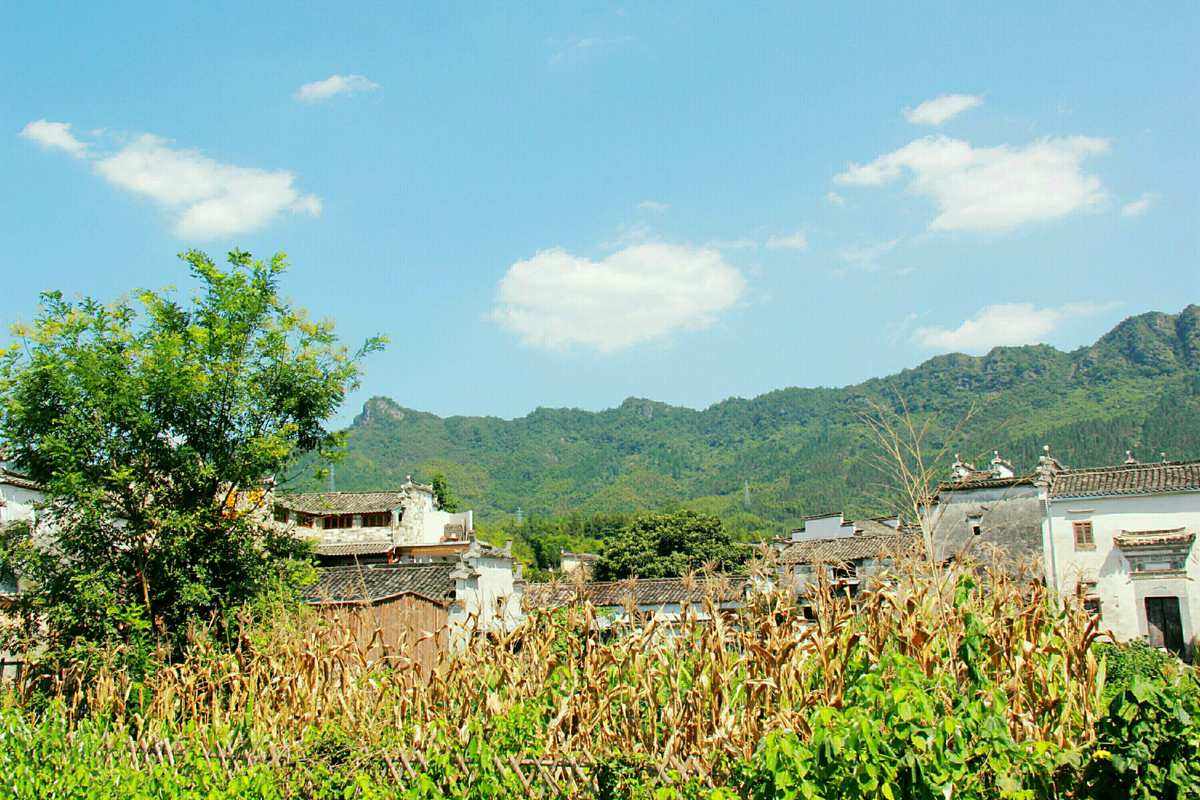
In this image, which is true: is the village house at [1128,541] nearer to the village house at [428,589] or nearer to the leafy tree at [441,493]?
the village house at [428,589]

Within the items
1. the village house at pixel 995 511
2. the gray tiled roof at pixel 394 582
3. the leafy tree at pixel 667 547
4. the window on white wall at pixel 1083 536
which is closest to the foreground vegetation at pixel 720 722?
the gray tiled roof at pixel 394 582

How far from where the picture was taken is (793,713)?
445 centimetres

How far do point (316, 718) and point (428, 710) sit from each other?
3.31 ft

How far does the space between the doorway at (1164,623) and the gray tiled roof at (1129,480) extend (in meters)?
2.62

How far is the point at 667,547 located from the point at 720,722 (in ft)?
123

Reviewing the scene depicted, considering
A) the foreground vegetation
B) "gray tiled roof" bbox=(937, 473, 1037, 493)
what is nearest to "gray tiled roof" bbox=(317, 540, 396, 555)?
"gray tiled roof" bbox=(937, 473, 1037, 493)

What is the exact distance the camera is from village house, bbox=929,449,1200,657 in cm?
2058

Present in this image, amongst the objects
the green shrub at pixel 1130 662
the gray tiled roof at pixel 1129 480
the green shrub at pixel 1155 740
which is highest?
the gray tiled roof at pixel 1129 480

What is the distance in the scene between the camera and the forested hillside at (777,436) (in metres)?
63.0

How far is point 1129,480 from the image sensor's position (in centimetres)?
2212

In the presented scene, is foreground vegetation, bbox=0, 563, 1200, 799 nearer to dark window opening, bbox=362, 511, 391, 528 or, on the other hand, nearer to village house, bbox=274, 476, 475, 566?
village house, bbox=274, 476, 475, 566

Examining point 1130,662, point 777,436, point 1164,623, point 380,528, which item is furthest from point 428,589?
point 777,436

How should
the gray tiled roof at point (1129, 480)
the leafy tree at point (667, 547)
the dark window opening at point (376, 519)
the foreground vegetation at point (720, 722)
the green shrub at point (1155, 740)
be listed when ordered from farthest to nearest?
the leafy tree at point (667, 547) < the dark window opening at point (376, 519) < the gray tiled roof at point (1129, 480) < the foreground vegetation at point (720, 722) < the green shrub at point (1155, 740)

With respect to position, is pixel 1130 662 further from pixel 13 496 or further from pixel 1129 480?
pixel 13 496
